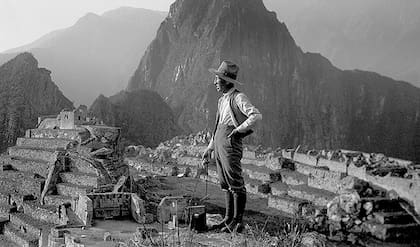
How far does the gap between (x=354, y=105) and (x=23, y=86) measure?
85598mm

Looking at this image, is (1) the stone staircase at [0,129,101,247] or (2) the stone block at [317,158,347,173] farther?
(2) the stone block at [317,158,347,173]

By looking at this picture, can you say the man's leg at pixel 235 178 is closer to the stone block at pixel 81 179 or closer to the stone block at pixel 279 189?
the stone block at pixel 81 179

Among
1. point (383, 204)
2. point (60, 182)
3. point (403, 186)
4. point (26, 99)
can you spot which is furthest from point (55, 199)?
point (26, 99)

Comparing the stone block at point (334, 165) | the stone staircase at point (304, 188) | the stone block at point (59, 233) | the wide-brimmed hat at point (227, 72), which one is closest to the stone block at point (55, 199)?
the stone staircase at point (304, 188)

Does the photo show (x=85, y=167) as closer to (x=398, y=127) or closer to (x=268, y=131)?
(x=268, y=131)

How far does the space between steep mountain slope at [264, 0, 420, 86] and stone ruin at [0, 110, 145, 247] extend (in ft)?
409

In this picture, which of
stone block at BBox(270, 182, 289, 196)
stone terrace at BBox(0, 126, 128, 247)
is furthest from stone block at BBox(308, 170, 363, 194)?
stone terrace at BBox(0, 126, 128, 247)

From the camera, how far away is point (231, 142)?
6.61m

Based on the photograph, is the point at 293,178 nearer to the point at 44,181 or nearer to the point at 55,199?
the point at 44,181

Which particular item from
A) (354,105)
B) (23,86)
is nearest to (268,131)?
(354,105)

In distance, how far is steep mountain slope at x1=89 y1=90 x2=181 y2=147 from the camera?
252 ft

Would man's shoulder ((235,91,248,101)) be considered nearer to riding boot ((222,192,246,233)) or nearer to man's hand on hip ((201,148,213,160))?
man's hand on hip ((201,148,213,160))

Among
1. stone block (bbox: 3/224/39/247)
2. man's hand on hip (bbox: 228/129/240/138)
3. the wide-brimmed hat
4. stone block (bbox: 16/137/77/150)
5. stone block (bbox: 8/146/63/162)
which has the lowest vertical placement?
stone block (bbox: 3/224/39/247)

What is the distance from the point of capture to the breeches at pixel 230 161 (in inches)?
260
